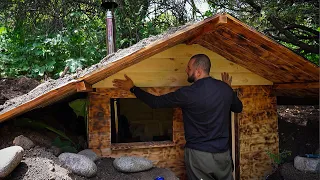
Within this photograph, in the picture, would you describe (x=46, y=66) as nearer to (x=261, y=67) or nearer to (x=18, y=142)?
(x=18, y=142)

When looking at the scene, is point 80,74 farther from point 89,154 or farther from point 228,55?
point 228,55

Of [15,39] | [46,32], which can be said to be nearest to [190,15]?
[46,32]

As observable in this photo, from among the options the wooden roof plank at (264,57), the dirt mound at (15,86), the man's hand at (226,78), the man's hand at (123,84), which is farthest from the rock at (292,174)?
the dirt mound at (15,86)

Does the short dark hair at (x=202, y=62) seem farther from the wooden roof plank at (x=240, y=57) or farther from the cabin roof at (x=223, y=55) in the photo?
the wooden roof plank at (x=240, y=57)

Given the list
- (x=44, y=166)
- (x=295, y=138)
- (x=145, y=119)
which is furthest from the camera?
(x=145, y=119)

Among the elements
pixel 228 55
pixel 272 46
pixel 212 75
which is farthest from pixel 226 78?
pixel 272 46

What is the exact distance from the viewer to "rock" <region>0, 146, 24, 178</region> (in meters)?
3.04

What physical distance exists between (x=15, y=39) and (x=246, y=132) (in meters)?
6.79

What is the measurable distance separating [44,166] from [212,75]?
124 inches

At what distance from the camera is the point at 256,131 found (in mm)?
5898

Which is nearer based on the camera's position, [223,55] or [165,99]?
[165,99]

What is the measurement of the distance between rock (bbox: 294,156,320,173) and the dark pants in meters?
1.86

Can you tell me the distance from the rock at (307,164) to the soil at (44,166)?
2444 mm

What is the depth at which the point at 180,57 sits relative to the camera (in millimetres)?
5262
